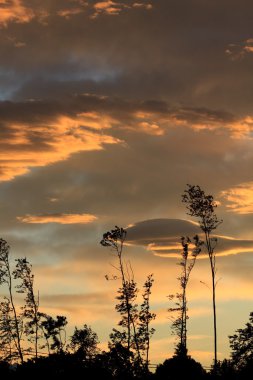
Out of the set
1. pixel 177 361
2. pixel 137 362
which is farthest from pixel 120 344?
pixel 177 361

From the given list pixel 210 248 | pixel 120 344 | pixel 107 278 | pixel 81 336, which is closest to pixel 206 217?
pixel 210 248

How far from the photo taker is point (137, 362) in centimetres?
8131

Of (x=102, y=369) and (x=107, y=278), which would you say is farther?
(x=107, y=278)

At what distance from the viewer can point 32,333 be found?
285 ft

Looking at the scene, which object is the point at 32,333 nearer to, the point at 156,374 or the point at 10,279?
the point at 10,279

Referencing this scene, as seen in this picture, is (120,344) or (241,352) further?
(120,344)

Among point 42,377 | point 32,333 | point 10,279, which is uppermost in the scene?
point 10,279

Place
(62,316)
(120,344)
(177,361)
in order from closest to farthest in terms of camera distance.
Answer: (177,361) < (120,344) < (62,316)

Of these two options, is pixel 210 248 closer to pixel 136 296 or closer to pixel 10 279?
pixel 136 296

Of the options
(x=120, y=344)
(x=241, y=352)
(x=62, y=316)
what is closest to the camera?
(x=241, y=352)

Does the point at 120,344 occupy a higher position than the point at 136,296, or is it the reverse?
the point at 136,296

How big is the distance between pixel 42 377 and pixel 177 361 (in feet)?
47.1

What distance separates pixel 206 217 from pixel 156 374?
17073 mm

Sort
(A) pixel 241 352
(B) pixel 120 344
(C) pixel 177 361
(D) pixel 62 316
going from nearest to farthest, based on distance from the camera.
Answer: (A) pixel 241 352 < (C) pixel 177 361 < (B) pixel 120 344 < (D) pixel 62 316
